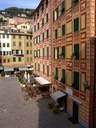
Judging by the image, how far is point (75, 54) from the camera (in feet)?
62.3

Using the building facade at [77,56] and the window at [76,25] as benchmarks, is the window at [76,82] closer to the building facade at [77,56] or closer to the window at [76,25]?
the building facade at [77,56]

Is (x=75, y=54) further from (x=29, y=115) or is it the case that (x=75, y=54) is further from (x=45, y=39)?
(x=45, y=39)

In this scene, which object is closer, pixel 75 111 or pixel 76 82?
pixel 76 82

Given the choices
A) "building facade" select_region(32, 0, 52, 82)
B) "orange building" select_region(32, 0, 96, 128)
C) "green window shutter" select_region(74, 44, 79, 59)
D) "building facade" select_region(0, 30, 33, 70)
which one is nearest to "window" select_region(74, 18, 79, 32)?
"orange building" select_region(32, 0, 96, 128)

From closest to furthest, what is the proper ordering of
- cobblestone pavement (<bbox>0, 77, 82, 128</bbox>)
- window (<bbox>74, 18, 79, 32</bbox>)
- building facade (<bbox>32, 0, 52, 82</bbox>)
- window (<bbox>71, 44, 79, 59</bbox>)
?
window (<bbox>74, 18, 79, 32</bbox>)
window (<bbox>71, 44, 79, 59</bbox>)
cobblestone pavement (<bbox>0, 77, 82, 128</bbox>)
building facade (<bbox>32, 0, 52, 82</bbox>)

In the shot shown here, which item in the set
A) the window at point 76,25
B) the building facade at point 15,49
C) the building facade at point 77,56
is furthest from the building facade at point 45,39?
the building facade at point 15,49

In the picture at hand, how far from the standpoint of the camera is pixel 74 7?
1925 cm

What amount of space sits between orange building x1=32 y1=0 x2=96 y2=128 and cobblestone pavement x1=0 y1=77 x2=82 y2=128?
86.3 inches

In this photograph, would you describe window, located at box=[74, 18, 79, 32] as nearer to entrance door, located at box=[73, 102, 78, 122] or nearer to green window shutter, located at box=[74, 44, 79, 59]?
green window shutter, located at box=[74, 44, 79, 59]

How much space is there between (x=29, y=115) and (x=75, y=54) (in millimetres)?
10184

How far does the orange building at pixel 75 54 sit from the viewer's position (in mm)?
16594

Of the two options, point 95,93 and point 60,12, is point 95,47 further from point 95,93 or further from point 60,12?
point 60,12

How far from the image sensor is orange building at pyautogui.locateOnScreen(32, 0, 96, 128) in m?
16.6

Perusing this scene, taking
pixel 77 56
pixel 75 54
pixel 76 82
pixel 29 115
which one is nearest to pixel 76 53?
pixel 75 54
